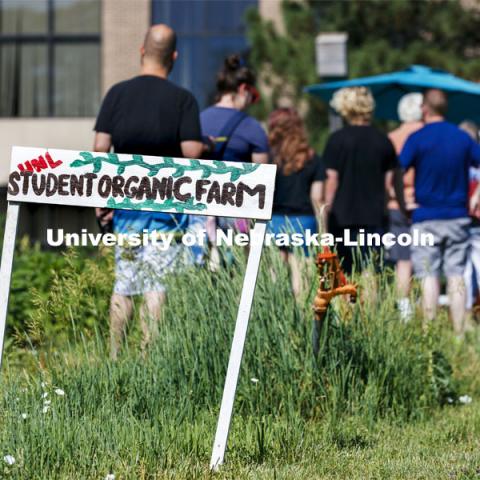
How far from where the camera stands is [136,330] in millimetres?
5914

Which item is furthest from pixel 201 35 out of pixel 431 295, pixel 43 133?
pixel 431 295

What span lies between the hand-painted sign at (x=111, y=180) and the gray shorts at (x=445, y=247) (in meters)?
3.93

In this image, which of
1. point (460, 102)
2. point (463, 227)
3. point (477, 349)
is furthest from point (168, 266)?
point (460, 102)

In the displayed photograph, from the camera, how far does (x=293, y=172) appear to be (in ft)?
27.0

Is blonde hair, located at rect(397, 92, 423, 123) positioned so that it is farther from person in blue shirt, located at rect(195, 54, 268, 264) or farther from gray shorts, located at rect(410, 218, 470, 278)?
person in blue shirt, located at rect(195, 54, 268, 264)

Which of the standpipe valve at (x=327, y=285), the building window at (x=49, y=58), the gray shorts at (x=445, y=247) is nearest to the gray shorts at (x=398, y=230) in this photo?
the gray shorts at (x=445, y=247)

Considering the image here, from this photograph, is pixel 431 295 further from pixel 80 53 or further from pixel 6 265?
pixel 80 53

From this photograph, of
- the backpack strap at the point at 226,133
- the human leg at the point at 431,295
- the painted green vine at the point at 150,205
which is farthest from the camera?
the backpack strap at the point at 226,133

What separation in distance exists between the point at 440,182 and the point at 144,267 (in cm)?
292

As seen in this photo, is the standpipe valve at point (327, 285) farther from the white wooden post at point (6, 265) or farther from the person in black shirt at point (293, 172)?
the person in black shirt at point (293, 172)

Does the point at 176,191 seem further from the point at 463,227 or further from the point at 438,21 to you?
the point at 438,21

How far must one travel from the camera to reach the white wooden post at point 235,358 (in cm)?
445

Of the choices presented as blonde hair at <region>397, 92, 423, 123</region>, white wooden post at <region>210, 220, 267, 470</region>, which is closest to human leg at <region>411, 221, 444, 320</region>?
blonde hair at <region>397, 92, 423, 123</region>

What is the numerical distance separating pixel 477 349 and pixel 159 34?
8.09 feet
